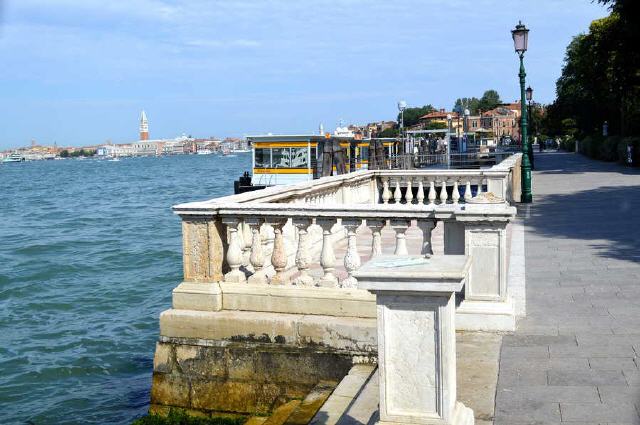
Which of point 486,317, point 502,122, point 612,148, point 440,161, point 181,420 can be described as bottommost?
point 181,420

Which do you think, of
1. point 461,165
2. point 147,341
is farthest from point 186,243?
point 461,165

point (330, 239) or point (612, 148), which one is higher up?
point (612, 148)

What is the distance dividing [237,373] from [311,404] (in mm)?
1216

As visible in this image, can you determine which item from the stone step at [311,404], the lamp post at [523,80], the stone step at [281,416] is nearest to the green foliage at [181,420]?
the stone step at [311,404]

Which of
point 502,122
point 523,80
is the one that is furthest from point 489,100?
point 523,80

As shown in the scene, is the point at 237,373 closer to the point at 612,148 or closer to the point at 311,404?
the point at 311,404

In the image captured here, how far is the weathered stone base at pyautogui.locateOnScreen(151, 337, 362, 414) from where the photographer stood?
6308 mm

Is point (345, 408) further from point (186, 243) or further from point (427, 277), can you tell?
point (186, 243)

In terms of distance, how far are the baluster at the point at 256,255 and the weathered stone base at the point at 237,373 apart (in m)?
0.61

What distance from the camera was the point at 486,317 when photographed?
6375 millimetres

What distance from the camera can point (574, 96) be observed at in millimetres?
68875

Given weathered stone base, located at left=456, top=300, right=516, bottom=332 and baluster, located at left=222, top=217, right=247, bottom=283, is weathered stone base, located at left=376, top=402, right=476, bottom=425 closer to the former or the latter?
weathered stone base, located at left=456, top=300, right=516, bottom=332

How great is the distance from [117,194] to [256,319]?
5809 centimetres

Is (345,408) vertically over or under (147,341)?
over
